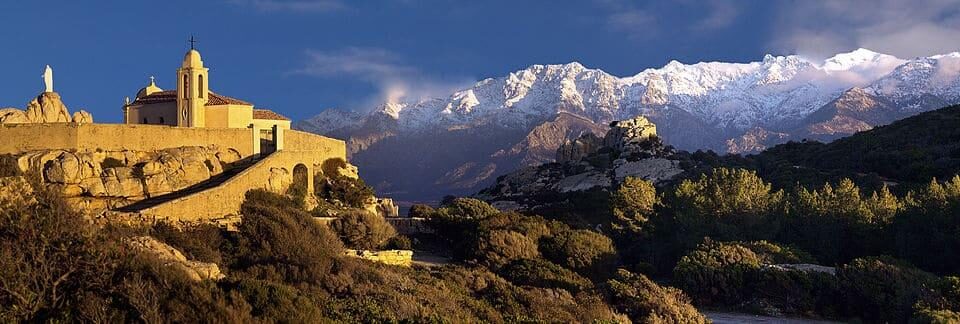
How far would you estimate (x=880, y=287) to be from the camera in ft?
97.2

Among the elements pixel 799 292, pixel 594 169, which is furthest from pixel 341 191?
pixel 594 169

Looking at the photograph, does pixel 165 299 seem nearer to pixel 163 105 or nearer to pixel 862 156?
pixel 163 105

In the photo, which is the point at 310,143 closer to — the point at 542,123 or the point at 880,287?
the point at 880,287

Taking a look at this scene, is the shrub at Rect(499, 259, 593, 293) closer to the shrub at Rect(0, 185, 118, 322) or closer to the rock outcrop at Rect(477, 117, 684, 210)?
the shrub at Rect(0, 185, 118, 322)

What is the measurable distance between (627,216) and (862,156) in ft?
128

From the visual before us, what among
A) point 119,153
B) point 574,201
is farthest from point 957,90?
point 119,153

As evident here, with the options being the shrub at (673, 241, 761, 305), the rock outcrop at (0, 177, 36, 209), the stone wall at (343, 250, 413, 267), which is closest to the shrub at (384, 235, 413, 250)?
the stone wall at (343, 250, 413, 267)

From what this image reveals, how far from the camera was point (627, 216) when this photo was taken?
44188 millimetres

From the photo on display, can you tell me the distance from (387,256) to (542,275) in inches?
190

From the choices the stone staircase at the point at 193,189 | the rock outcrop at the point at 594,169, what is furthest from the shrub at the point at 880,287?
the rock outcrop at the point at 594,169

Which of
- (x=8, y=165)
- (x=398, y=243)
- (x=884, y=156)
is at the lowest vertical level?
(x=398, y=243)

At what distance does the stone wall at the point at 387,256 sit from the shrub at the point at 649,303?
24.0 feet

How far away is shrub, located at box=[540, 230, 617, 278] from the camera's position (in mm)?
35312

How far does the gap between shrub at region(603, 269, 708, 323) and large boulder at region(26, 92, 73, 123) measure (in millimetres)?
24074
